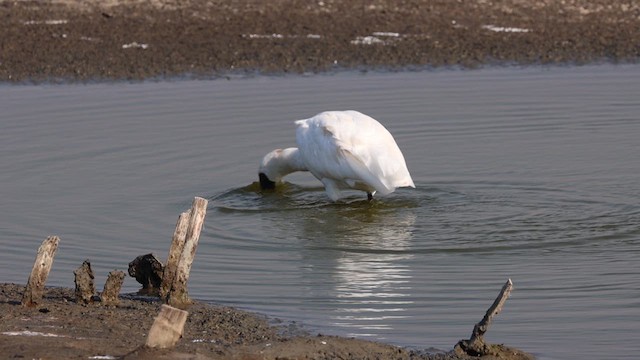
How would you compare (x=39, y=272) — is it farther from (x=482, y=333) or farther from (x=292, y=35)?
(x=292, y=35)

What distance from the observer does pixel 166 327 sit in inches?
258

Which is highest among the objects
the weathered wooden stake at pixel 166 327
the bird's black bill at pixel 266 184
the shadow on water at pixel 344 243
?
the weathered wooden stake at pixel 166 327

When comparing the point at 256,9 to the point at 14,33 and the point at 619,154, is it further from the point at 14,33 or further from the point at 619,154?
the point at 619,154

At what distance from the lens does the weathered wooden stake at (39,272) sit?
298 inches

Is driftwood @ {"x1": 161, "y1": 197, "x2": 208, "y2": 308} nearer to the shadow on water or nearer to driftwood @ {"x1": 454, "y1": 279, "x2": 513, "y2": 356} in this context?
the shadow on water

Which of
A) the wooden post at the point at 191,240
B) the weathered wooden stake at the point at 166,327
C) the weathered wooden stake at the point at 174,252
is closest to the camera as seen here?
the weathered wooden stake at the point at 166,327

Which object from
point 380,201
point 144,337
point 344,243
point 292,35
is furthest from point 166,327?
point 292,35

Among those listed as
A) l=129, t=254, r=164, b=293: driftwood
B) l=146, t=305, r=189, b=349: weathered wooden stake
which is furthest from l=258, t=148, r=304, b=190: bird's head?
l=146, t=305, r=189, b=349: weathered wooden stake

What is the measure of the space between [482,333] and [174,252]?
6.46 feet

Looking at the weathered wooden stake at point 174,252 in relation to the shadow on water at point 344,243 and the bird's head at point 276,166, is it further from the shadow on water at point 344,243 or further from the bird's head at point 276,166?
the bird's head at point 276,166

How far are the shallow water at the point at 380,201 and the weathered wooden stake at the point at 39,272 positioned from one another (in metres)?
1.15

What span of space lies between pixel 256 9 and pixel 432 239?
9.77 metres

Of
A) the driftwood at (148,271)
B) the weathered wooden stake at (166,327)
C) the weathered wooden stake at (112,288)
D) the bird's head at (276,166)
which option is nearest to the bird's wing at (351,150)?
the bird's head at (276,166)

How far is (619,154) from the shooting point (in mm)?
12391
